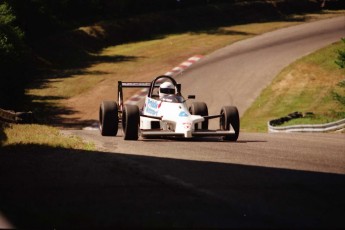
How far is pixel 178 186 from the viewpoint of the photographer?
735 centimetres

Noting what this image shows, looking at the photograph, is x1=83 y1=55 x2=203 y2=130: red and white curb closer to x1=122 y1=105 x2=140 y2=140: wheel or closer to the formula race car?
the formula race car

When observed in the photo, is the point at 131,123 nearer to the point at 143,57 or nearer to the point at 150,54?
the point at 143,57

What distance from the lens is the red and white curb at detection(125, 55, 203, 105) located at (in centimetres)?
3103

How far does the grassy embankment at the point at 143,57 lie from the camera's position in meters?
34.0

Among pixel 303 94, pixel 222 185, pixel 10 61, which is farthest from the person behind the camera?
pixel 303 94

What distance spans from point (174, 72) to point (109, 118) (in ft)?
69.0

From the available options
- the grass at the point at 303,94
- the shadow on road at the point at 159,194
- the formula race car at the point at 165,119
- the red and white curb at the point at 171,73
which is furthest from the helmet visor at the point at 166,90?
the red and white curb at the point at 171,73

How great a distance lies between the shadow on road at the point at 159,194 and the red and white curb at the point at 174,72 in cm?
2123

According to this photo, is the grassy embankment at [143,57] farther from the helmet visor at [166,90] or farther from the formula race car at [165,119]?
the helmet visor at [166,90]

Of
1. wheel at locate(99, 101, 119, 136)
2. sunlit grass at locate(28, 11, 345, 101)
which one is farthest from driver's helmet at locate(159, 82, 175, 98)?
sunlit grass at locate(28, 11, 345, 101)

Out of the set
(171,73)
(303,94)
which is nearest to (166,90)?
(303,94)

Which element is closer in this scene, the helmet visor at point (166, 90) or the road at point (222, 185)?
the road at point (222, 185)

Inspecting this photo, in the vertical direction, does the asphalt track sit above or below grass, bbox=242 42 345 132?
above

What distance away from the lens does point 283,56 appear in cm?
3809
